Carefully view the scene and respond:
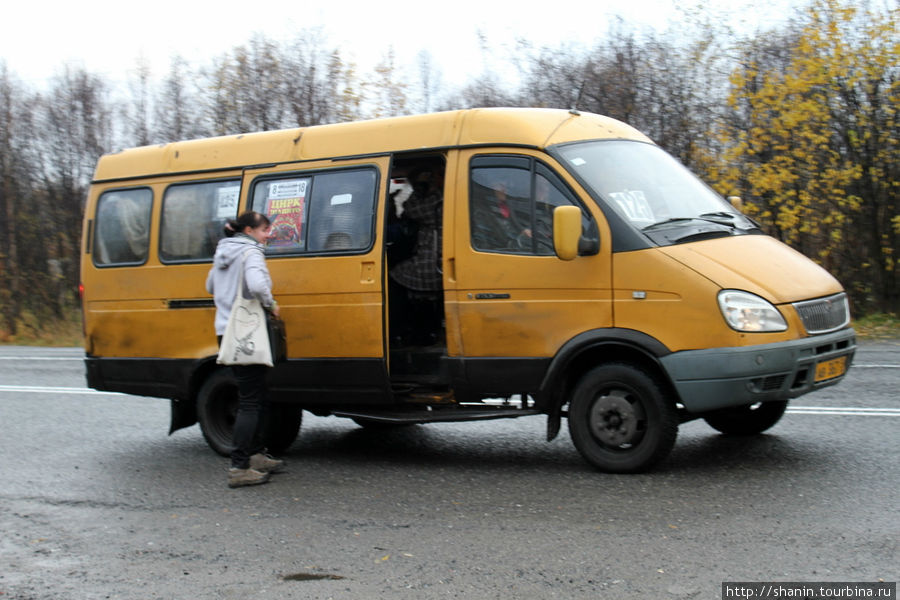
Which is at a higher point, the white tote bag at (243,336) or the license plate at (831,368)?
the white tote bag at (243,336)

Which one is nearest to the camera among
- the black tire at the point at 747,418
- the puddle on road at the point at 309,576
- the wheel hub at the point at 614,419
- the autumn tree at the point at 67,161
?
the puddle on road at the point at 309,576

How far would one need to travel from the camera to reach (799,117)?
632 inches

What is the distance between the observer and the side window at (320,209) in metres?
7.43

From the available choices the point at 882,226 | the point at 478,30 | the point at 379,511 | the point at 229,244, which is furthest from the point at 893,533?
the point at 478,30

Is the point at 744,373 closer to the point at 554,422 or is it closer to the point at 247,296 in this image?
the point at 554,422

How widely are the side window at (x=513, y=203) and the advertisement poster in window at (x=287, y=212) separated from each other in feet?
4.85

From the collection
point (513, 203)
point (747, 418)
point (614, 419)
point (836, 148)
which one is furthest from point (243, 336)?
point (836, 148)

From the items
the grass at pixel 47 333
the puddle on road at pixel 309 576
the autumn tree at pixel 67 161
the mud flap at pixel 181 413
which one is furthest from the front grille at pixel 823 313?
the autumn tree at pixel 67 161

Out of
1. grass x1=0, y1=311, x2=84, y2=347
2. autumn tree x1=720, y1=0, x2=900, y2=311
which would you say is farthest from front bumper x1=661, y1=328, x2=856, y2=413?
grass x1=0, y1=311, x2=84, y2=347

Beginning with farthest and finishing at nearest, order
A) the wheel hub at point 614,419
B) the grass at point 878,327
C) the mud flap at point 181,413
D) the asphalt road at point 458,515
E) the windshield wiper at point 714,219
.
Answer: the grass at point 878,327 < the mud flap at point 181,413 < the windshield wiper at point 714,219 < the wheel hub at point 614,419 < the asphalt road at point 458,515

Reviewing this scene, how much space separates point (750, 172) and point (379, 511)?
41.1 ft

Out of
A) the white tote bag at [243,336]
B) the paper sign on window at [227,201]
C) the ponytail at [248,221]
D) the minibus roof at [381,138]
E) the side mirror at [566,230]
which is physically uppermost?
the minibus roof at [381,138]

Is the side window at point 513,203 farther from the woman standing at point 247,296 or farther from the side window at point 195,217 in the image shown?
the side window at point 195,217

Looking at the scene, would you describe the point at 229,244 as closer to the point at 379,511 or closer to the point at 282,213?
the point at 282,213
